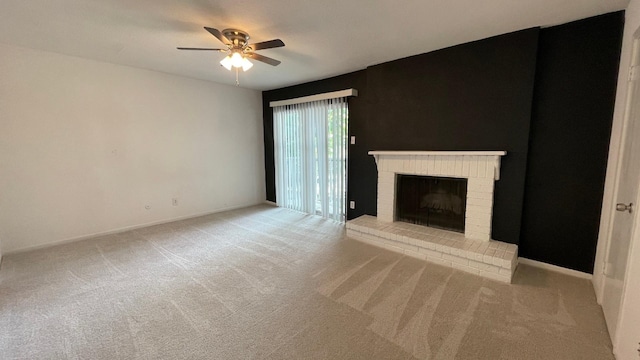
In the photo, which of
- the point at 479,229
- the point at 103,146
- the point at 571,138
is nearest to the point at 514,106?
the point at 571,138

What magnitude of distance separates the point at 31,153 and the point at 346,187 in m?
4.17

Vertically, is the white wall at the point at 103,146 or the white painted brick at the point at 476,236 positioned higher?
the white wall at the point at 103,146

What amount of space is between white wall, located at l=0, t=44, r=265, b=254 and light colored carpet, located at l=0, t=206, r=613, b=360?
62 cm

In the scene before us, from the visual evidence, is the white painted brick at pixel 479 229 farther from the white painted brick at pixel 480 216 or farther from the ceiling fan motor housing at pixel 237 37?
the ceiling fan motor housing at pixel 237 37

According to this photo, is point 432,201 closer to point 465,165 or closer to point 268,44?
point 465,165

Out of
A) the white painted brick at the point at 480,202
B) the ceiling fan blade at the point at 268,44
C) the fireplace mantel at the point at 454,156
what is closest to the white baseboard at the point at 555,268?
the white painted brick at the point at 480,202

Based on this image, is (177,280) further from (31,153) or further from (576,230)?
(576,230)

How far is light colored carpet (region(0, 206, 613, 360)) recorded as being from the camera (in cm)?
165

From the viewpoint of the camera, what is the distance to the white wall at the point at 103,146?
3049 mm

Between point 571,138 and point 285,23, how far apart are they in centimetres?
298

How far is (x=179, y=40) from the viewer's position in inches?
109

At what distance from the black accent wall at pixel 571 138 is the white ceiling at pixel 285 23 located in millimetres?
233

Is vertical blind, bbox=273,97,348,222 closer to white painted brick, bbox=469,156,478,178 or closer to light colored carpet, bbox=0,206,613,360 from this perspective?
light colored carpet, bbox=0,206,613,360

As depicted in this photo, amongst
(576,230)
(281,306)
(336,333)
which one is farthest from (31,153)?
(576,230)
